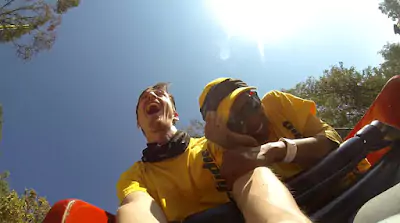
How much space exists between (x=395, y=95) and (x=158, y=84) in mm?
899

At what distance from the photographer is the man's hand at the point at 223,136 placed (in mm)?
863

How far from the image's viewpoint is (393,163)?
0.97 meters

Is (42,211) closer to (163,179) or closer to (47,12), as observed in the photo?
(47,12)

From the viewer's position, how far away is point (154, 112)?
4.26 feet

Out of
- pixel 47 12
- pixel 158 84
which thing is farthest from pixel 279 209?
pixel 47 12

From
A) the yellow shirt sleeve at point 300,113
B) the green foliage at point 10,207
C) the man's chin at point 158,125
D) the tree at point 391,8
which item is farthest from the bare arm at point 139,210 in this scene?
the tree at point 391,8

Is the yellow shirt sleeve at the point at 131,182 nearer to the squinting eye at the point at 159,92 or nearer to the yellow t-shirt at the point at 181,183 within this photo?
the yellow t-shirt at the point at 181,183

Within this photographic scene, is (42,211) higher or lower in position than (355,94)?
lower

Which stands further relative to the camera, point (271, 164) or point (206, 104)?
point (206, 104)

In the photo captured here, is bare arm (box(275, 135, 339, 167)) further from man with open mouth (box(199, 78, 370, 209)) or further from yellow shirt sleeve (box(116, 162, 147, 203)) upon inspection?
yellow shirt sleeve (box(116, 162, 147, 203))

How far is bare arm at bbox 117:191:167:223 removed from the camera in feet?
2.61

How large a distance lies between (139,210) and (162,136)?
42 centimetres

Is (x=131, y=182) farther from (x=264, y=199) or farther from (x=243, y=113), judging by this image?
(x=264, y=199)

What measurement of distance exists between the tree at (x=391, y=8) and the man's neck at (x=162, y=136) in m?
10.3
